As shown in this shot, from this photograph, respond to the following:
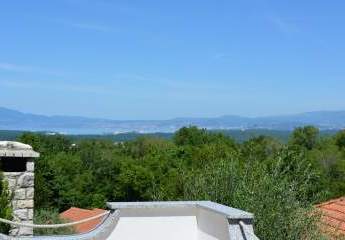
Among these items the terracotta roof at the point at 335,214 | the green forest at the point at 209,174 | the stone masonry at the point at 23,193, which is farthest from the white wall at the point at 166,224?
the terracotta roof at the point at 335,214

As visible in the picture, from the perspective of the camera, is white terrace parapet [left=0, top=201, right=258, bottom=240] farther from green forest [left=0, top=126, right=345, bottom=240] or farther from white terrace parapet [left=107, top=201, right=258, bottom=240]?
green forest [left=0, top=126, right=345, bottom=240]

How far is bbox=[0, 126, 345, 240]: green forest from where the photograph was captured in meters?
8.30

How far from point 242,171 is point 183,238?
334cm

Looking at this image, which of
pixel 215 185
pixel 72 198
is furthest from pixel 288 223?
pixel 72 198

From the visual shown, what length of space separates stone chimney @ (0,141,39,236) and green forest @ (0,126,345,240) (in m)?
2.62

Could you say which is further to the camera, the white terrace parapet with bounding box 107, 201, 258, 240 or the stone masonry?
the stone masonry

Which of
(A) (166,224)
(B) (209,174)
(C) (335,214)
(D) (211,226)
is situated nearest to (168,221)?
(A) (166,224)

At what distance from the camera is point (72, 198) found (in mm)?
39781

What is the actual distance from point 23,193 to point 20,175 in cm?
26

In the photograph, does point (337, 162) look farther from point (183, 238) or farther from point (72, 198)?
point (183, 238)

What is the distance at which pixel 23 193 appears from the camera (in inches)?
337

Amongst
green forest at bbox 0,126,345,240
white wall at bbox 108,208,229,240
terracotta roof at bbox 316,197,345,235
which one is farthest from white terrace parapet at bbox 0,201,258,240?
terracotta roof at bbox 316,197,345,235

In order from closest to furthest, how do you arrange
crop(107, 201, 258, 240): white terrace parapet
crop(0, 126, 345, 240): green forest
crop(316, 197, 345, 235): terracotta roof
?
1. crop(107, 201, 258, 240): white terrace parapet
2. crop(0, 126, 345, 240): green forest
3. crop(316, 197, 345, 235): terracotta roof

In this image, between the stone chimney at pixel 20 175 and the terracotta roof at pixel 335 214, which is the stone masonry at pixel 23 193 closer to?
the stone chimney at pixel 20 175
